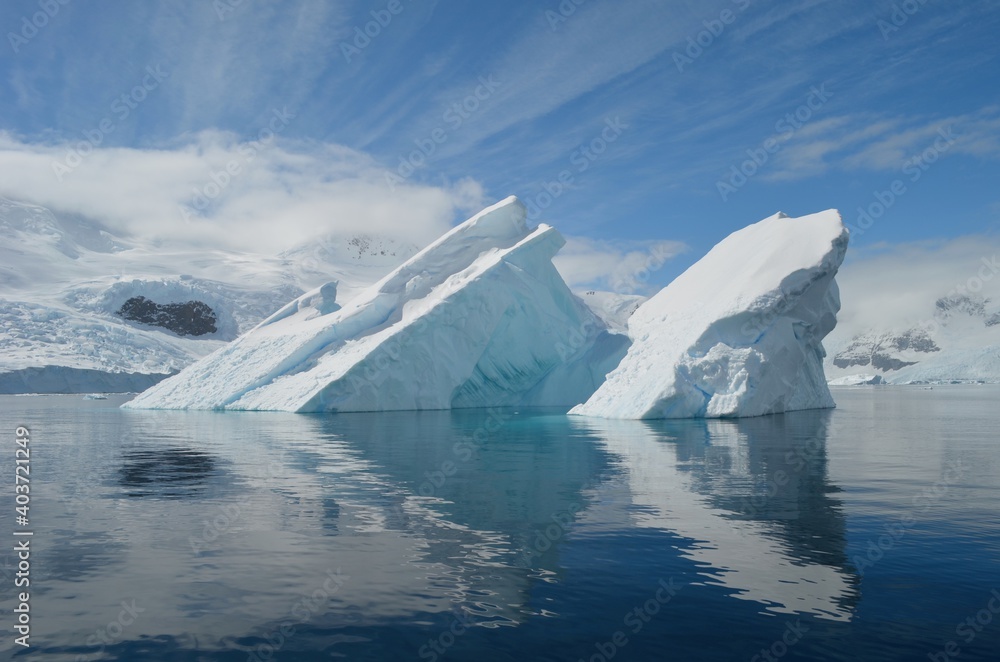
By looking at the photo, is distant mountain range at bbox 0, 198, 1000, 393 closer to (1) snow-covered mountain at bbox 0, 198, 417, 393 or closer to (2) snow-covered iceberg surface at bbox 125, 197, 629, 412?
(1) snow-covered mountain at bbox 0, 198, 417, 393

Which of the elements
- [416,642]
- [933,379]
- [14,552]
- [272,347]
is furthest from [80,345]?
[933,379]

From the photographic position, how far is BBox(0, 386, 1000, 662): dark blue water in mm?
4867

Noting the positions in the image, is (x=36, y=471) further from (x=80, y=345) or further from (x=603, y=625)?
(x=80, y=345)

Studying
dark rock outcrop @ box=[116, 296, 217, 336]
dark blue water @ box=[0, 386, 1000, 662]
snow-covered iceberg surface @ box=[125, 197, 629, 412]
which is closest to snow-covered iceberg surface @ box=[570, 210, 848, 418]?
snow-covered iceberg surface @ box=[125, 197, 629, 412]

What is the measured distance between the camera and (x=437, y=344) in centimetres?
2967

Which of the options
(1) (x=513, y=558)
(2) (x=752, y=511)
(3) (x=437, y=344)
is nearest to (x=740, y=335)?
(3) (x=437, y=344)

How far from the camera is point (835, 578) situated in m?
6.04

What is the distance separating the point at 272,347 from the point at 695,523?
26236 millimetres

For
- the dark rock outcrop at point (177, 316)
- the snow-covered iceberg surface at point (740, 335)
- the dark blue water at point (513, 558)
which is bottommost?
the dark blue water at point (513, 558)

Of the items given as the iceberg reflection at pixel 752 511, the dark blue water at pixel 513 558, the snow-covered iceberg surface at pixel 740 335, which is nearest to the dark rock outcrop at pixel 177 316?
the snow-covered iceberg surface at pixel 740 335

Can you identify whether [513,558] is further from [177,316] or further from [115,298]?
[177,316]

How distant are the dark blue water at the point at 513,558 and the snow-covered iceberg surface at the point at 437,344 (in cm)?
1456

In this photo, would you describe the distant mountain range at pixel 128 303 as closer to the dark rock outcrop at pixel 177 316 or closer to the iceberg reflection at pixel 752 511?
the dark rock outcrop at pixel 177 316

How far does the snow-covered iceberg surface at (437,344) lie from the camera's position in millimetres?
28547
